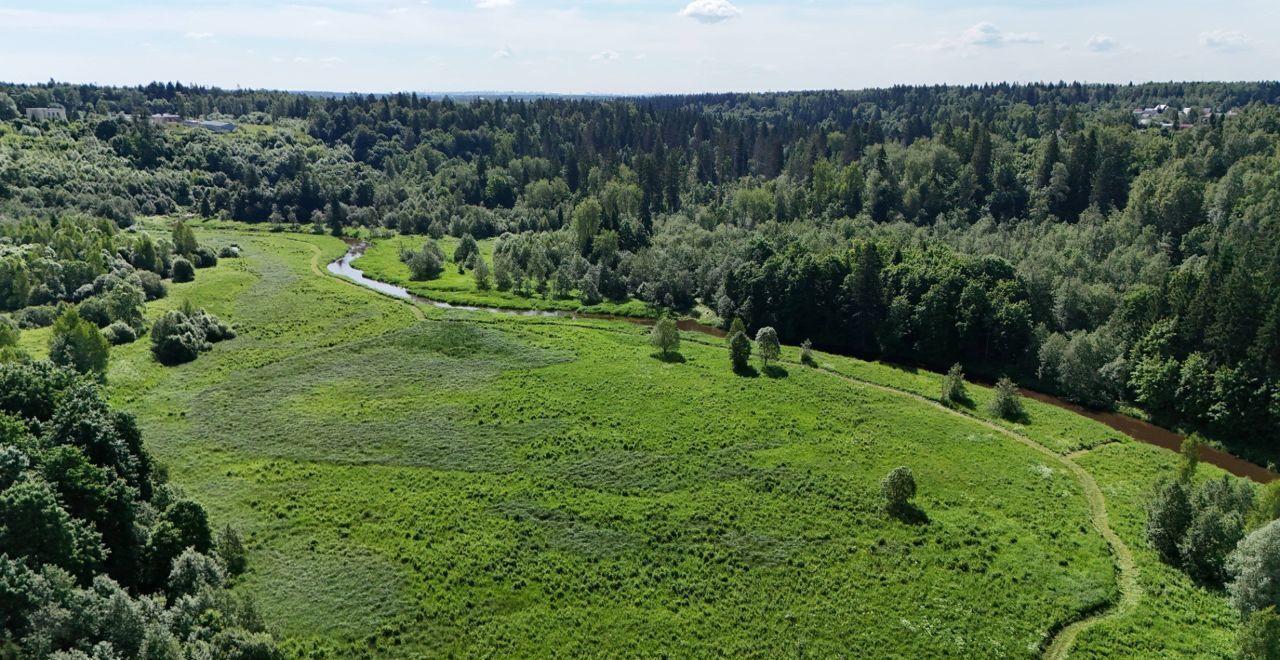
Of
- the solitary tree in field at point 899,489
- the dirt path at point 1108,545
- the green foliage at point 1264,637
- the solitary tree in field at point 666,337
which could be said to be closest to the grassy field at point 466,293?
the solitary tree in field at point 666,337

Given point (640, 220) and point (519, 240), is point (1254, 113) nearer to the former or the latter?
point (640, 220)

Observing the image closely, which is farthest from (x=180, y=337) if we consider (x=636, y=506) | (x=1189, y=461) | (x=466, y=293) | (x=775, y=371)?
(x=1189, y=461)

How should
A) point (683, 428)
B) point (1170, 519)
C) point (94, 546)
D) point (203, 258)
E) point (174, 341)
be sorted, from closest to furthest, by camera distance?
point (94, 546) → point (1170, 519) → point (683, 428) → point (174, 341) → point (203, 258)

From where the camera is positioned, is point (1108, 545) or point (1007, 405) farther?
point (1007, 405)

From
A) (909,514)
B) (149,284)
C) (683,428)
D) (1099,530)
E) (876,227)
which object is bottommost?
(1099,530)

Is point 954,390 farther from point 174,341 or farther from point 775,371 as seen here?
point 174,341
